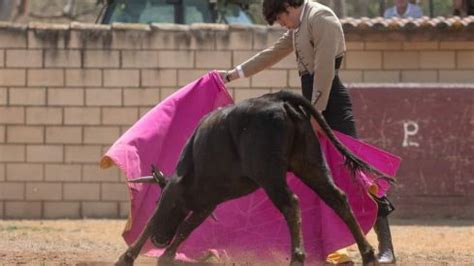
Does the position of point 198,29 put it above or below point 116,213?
above

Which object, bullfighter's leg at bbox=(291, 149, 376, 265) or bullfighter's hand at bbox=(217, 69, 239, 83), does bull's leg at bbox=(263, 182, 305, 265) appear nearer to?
bullfighter's leg at bbox=(291, 149, 376, 265)

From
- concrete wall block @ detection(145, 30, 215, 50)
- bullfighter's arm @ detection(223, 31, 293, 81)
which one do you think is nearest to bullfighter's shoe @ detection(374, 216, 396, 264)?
bullfighter's arm @ detection(223, 31, 293, 81)

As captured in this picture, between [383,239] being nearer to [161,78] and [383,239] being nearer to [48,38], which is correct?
[161,78]

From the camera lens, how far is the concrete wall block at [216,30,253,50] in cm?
1162

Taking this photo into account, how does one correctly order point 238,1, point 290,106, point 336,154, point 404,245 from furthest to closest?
point 238,1, point 404,245, point 336,154, point 290,106

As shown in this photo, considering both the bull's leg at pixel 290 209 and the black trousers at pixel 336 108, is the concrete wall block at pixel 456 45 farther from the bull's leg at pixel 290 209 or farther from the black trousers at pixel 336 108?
the bull's leg at pixel 290 209

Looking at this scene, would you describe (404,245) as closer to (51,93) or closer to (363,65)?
(363,65)

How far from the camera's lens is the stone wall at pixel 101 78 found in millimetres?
11641

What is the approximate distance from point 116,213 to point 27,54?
1.84 m

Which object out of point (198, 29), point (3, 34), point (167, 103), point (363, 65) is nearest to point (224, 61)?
point (198, 29)

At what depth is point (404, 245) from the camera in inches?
388

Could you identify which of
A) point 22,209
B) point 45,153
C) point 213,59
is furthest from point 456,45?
point 22,209

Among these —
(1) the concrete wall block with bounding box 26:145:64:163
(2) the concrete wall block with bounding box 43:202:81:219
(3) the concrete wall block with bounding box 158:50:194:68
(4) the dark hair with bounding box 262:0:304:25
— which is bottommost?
(2) the concrete wall block with bounding box 43:202:81:219

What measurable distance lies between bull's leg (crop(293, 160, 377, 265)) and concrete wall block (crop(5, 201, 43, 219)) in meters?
5.65
